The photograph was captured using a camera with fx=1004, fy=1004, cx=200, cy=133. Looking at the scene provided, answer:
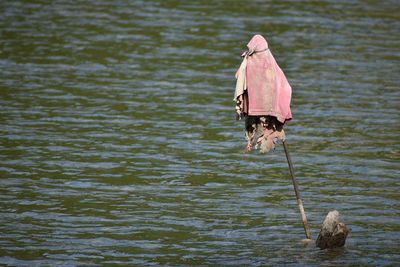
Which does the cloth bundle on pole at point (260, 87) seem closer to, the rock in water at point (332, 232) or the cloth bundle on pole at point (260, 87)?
the cloth bundle on pole at point (260, 87)

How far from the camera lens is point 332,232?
11.6m

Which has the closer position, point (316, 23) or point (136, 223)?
point (136, 223)

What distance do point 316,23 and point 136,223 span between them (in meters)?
13.8

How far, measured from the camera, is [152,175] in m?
15.0

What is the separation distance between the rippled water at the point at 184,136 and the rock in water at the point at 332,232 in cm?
14

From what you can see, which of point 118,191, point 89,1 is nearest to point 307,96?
point 118,191

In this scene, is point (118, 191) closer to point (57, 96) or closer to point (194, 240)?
point (194, 240)

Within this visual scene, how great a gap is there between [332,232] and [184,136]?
5.86 m

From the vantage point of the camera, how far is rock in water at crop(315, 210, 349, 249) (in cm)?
1152

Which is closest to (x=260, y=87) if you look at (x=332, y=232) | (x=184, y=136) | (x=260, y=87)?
(x=260, y=87)

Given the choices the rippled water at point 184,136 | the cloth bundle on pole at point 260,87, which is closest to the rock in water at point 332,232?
the rippled water at point 184,136

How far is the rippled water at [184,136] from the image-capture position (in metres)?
12.2

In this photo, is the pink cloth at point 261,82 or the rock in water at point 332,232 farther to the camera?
the rock in water at point 332,232

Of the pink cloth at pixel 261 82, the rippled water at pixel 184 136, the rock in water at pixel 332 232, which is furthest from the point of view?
the rippled water at pixel 184 136
